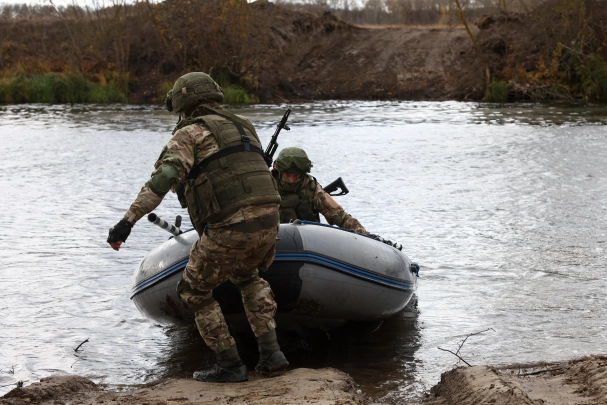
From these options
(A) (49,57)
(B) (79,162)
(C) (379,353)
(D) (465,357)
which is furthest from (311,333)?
(A) (49,57)

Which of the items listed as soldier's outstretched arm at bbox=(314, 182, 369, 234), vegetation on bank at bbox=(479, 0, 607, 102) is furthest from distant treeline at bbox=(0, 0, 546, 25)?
soldier's outstretched arm at bbox=(314, 182, 369, 234)

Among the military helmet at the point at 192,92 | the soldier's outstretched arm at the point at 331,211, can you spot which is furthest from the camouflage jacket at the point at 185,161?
the soldier's outstretched arm at the point at 331,211

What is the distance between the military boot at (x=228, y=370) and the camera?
5.11 m

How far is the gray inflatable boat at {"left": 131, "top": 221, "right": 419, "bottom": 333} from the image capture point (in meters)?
5.49

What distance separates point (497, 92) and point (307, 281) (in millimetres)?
25616

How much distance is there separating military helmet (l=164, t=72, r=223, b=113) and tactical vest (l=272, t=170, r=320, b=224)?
1.72 metres

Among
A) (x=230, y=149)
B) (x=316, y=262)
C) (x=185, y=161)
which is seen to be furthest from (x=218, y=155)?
(x=316, y=262)

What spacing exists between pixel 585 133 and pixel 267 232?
15.9 metres

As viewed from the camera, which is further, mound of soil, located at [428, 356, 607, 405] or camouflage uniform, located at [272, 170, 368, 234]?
camouflage uniform, located at [272, 170, 368, 234]

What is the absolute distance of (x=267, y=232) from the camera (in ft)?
16.2

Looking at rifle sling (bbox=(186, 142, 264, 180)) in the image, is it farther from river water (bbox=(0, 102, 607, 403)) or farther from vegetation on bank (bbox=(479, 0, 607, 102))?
vegetation on bank (bbox=(479, 0, 607, 102))

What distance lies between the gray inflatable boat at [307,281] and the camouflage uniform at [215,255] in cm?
32

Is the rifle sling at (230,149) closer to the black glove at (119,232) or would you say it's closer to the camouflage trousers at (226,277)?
the camouflage trousers at (226,277)

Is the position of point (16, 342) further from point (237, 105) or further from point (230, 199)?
point (237, 105)
